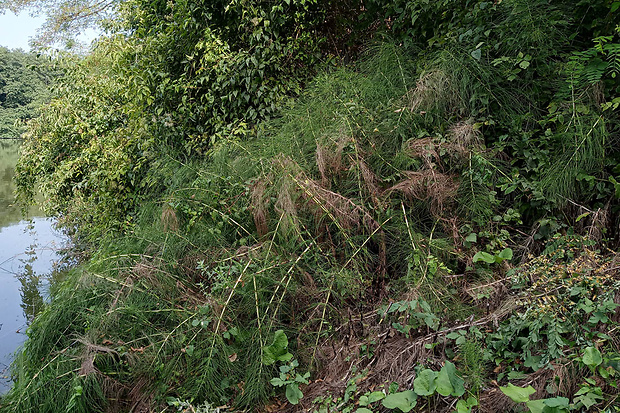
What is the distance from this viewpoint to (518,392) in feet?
6.05

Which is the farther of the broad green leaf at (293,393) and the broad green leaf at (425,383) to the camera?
the broad green leaf at (293,393)

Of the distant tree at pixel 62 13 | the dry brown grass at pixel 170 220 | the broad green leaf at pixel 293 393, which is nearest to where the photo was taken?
the broad green leaf at pixel 293 393

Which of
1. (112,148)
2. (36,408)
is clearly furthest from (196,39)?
(36,408)

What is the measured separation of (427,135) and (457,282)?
1.11 metres

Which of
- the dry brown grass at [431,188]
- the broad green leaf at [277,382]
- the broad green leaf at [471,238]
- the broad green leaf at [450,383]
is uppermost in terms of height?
the dry brown grass at [431,188]

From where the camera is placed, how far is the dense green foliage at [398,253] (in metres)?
2.21

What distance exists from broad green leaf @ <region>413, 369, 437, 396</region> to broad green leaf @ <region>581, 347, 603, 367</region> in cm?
62

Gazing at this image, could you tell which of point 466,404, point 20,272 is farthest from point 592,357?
point 20,272

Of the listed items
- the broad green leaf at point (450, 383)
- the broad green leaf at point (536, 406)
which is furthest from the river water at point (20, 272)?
the broad green leaf at point (536, 406)

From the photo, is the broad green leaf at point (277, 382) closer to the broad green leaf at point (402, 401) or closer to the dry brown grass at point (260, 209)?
the broad green leaf at point (402, 401)

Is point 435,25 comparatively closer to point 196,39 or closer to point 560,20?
point 560,20

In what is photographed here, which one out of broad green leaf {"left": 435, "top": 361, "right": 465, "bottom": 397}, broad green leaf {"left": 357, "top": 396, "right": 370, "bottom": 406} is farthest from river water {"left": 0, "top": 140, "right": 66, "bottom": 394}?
broad green leaf {"left": 435, "top": 361, "right": 465, "bottom": 397}

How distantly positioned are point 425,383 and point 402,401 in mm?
131

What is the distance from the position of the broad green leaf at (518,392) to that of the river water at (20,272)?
3.10 metres
